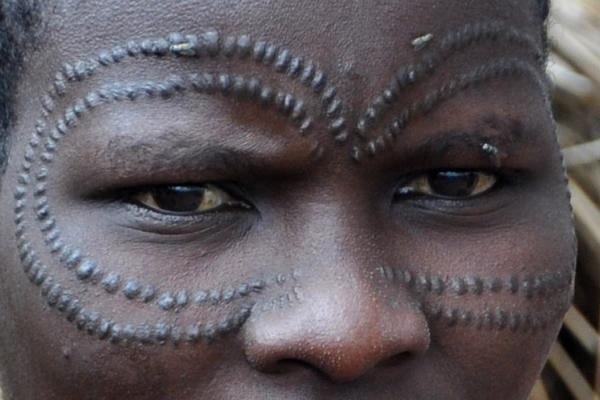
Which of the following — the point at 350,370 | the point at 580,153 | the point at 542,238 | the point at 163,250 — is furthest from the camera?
the point at 580,153

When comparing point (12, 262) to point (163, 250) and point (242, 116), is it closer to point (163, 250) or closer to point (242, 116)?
point (163, 250)

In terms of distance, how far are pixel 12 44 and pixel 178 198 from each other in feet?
1.15

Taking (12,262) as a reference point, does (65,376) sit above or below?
below

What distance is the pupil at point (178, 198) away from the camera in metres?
1.44

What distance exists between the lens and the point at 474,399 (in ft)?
4.97

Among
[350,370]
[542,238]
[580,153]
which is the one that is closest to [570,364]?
[580,153]

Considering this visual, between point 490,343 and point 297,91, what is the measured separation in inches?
17.7

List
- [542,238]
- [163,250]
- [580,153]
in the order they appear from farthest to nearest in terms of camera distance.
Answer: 1. [580,153]
2. [542,238]
3. [163,250]

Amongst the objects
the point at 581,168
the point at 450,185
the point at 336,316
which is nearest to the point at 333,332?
the point at 336,316

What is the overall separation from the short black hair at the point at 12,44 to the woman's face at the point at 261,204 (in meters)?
0.03

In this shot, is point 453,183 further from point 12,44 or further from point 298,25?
point 12,44

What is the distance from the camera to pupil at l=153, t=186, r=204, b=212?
144cm

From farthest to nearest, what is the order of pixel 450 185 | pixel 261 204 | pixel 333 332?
pixel 450 185 < pixel 261 204 < pixel 333 332

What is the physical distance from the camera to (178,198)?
1.45m
